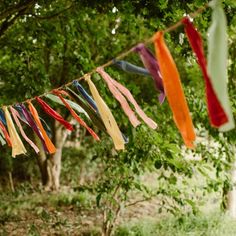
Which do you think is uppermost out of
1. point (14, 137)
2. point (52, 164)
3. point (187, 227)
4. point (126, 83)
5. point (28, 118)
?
point (126, 83)

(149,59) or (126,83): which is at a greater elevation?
(126,83)

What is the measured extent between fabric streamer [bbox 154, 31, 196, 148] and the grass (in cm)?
450

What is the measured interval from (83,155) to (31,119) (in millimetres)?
8909

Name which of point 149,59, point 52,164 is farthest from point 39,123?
point 52,164

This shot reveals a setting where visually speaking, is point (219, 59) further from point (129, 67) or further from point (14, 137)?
point (14, 137)

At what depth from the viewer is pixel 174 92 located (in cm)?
158

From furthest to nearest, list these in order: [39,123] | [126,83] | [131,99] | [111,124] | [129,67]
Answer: [126,83] → [39,123] → [131,99] → [111,124] → [129,67]

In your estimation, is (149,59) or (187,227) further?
(187,227)

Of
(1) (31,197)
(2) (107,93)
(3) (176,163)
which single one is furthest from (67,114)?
(3) (176,163)

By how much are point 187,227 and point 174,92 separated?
16.6 feet

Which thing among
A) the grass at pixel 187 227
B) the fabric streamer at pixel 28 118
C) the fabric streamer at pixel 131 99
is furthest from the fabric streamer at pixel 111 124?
the grass at pixel 187 227

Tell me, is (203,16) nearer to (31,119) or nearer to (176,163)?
(176,163)

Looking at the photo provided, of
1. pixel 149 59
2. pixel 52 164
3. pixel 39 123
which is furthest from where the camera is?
pixel 52 164

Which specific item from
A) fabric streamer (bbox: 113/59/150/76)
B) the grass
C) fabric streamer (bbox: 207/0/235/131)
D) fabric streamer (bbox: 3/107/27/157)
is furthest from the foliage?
fabric streamer (bbox: 207/0/235/131)
